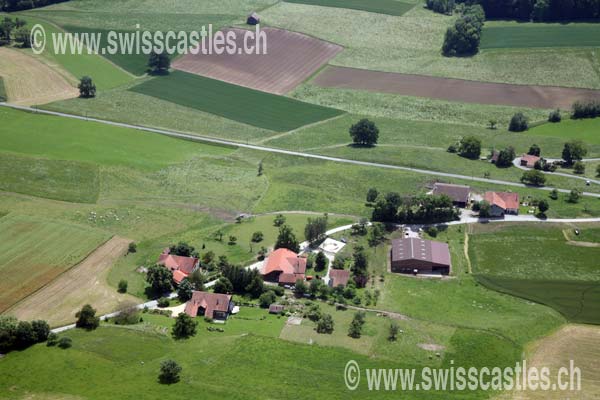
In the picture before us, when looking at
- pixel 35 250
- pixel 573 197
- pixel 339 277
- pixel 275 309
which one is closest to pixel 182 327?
pixel 275 309

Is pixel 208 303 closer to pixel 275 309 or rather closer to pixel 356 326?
pixel 275 309

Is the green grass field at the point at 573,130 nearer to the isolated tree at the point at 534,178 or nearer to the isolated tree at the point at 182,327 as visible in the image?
the isolated tree at the point at 534,178

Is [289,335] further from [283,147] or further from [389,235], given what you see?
[283,147]

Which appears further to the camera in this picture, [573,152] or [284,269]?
[573,152]

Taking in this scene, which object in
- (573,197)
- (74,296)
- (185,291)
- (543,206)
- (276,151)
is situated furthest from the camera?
(276,151)

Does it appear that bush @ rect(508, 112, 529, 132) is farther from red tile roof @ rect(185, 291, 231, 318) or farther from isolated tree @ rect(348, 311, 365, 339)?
red tile roof @ rect(185, 291, 231, 318)

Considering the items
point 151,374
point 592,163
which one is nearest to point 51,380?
point 151,374

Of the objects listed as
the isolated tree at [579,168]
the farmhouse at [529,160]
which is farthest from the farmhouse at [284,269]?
the isolated tree at [579,168]
